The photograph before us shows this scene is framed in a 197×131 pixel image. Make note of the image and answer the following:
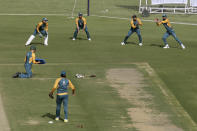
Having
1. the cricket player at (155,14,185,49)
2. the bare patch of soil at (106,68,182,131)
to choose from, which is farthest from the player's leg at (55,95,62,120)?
the cricket player at (155,14,185,49)

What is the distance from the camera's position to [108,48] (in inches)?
1656

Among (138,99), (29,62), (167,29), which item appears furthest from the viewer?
(167,29)

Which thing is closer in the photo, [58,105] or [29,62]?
[58,105]

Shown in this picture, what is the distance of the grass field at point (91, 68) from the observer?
26.6 m

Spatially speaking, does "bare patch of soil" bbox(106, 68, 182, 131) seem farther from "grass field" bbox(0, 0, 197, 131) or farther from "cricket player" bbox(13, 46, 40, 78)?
"cricket player" bbox(13, 46, 40, 78)

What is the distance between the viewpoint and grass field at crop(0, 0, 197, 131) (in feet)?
87.4

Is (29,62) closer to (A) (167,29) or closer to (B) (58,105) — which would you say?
(B) (58,105)

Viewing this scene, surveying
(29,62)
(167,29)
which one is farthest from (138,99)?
(167,29)

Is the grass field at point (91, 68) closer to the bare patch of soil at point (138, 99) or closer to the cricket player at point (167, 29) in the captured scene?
the bare patch of soil at point (138, 99)

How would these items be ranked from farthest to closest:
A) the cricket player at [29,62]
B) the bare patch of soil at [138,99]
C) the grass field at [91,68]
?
the cricket player at [29,62] → the grass field at [91,68] → the bare patch of soil at [138,99]

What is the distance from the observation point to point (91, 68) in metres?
35.6

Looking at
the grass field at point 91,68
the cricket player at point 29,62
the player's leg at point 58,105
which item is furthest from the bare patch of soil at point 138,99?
the cricket player at point 29,62

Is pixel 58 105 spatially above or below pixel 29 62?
below

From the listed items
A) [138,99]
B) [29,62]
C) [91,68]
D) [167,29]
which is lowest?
[138,99]
